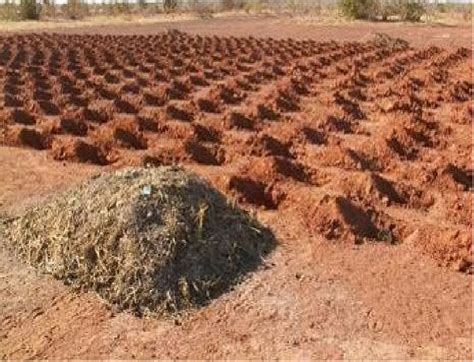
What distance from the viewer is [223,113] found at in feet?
31.7

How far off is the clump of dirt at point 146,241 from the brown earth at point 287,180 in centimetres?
14

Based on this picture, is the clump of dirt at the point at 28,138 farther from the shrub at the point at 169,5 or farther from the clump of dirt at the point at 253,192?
the shrub at the point at 169,5

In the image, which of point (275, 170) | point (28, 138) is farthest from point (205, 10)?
point (275, 170)

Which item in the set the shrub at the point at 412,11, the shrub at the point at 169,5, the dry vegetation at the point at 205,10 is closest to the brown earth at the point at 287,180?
the shrub at the point at 412,11

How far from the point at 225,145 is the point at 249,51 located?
961 cm

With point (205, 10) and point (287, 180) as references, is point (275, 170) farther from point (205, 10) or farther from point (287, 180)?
point (205, 10)

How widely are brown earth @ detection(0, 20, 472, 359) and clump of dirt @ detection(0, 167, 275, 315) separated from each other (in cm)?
14

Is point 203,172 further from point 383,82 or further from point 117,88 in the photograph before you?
point 383,82

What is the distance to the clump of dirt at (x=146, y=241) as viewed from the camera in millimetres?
4410

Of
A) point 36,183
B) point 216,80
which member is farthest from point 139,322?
point 216,80

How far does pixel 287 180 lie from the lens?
6.64 m

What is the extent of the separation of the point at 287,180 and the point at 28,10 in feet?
104

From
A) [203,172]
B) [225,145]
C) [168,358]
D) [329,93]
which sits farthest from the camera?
[329,93]

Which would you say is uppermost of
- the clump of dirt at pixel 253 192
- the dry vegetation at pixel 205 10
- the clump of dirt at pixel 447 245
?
the dry vegetation at pixel 205 10
